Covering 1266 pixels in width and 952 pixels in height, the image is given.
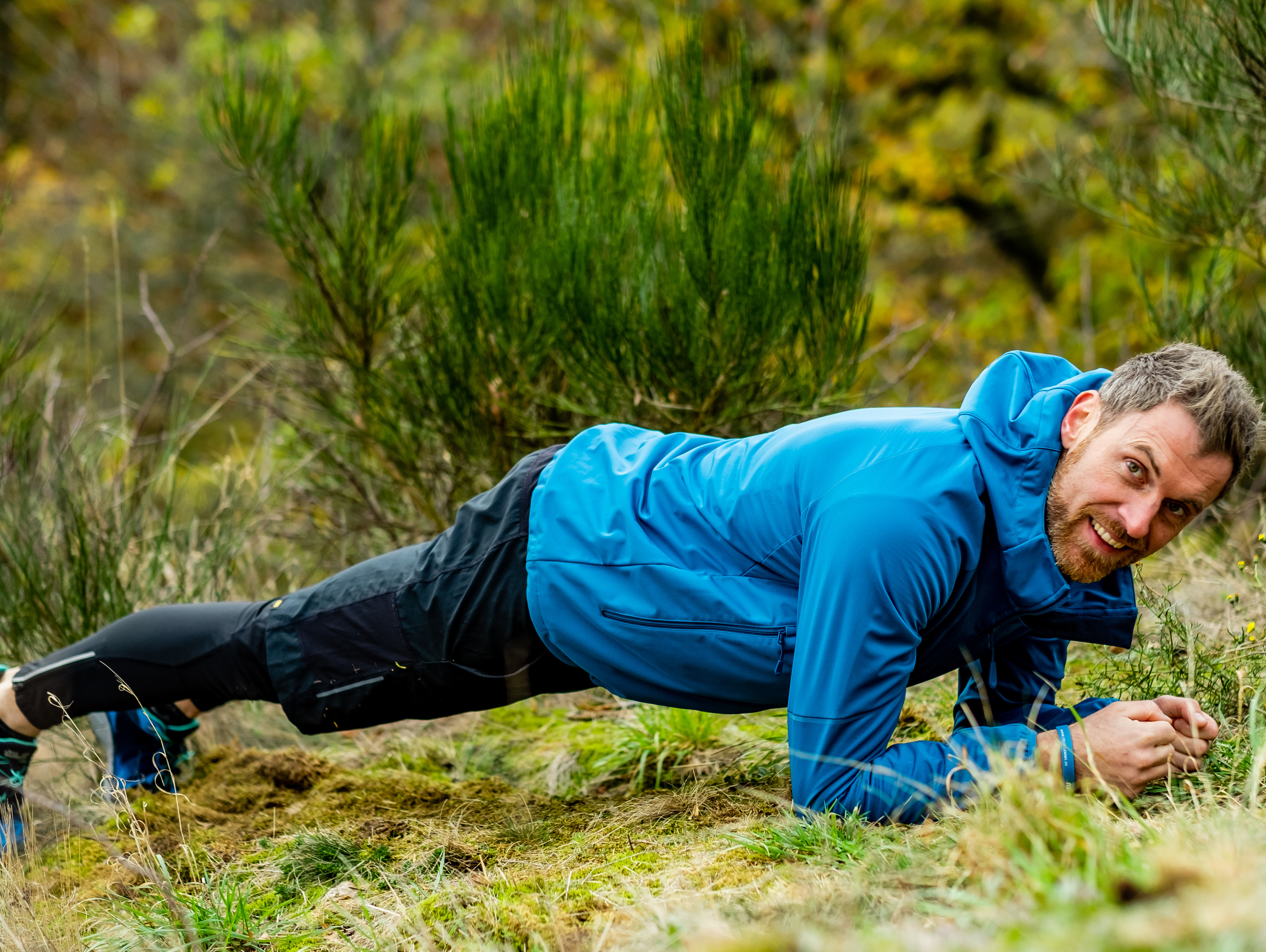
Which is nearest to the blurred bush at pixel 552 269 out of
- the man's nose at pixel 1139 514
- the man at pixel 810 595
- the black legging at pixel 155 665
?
the man at pixel 810 595

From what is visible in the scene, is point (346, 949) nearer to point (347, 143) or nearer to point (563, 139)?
point (563, 139)

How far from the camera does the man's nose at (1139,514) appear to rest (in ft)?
6.24

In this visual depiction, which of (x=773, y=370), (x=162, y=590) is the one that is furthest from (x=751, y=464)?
(x=162, y=590)

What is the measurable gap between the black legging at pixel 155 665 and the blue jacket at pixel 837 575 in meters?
0.71

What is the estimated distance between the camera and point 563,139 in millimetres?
3404

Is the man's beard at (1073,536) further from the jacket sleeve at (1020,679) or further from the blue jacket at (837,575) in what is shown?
the jacket sleeve at (1020,679)

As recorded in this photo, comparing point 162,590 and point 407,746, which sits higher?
point 162,590

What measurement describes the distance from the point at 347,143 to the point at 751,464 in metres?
7.04

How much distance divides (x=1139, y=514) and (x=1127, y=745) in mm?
418

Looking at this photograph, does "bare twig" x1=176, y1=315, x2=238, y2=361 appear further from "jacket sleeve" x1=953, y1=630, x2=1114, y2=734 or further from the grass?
"jacket sleeve" x1=953, y1=630, x2=1114, y2=734

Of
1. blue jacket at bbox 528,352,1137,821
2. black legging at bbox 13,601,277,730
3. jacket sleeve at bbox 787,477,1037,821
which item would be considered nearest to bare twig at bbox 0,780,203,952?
black legging at bbox 13,601,277,730

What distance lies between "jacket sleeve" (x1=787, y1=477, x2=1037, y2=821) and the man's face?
0.63ft

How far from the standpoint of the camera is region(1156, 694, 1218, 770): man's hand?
6.52 ft

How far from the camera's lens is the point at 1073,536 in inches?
77.1
